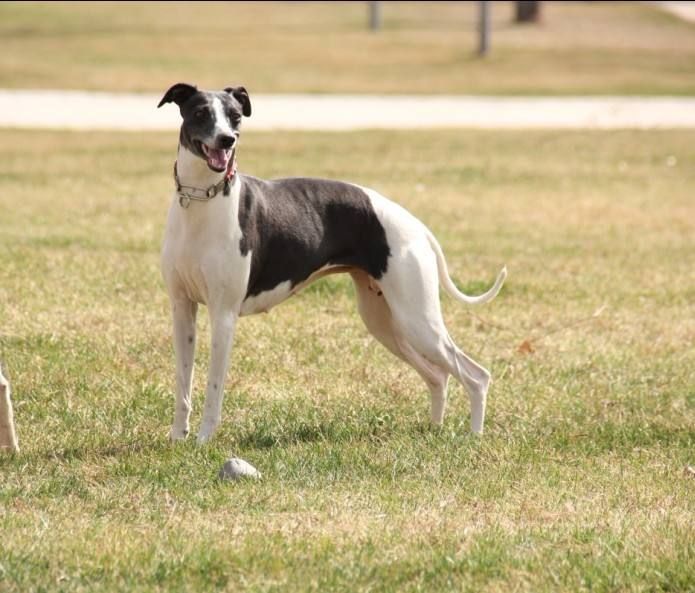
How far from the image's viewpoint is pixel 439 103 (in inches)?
1116

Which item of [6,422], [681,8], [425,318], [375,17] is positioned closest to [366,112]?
[425,318]

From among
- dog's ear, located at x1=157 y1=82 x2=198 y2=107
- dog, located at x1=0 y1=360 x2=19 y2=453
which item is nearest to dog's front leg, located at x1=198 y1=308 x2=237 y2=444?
dog, located at x1=0 y1=360 x2=19 y2=453

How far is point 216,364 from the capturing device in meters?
6.30

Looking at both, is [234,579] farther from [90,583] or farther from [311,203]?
[311,203]

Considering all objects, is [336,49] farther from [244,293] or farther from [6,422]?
[6,422]

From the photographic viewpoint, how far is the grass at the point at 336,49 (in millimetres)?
33125

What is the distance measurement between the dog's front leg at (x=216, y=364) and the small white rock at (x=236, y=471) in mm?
537

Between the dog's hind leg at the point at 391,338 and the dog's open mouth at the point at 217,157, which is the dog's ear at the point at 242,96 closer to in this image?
the dog's open mouth at the point at 217,157

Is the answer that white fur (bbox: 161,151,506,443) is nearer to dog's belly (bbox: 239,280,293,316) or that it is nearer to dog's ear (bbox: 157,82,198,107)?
dog's belly (bbox: 239,280,293,316)

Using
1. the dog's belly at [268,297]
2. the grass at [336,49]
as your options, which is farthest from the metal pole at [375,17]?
the dog's belly at [268,297]

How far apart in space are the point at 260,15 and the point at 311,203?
46.8 m

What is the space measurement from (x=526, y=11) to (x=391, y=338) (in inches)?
1759

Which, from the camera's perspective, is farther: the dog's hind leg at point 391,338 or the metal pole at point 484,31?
the metal pole at point 484,31

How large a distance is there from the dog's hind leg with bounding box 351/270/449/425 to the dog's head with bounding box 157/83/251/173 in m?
1.14
